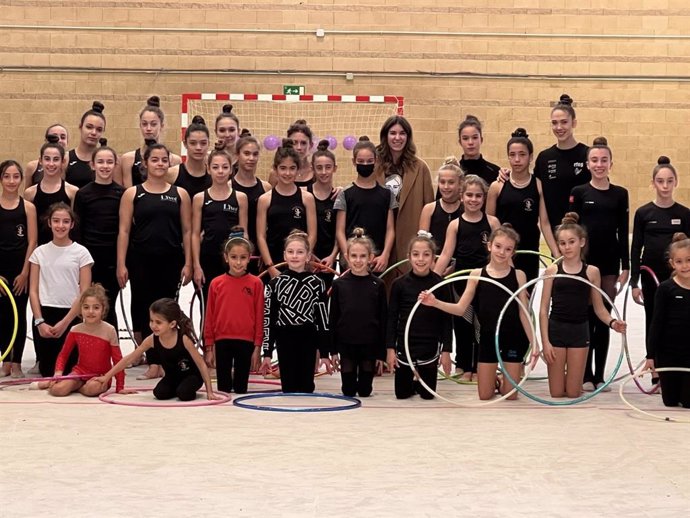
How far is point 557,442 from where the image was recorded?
5.44 m

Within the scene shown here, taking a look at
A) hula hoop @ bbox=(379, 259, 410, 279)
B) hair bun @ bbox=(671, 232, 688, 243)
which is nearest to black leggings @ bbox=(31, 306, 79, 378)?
hula hoop @ bbox=(379, 259, 410, 279)

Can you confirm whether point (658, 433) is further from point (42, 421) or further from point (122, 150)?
point (122, 150)

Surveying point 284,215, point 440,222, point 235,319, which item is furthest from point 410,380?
point 284,215

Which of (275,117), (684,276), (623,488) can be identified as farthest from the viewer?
(275,117)

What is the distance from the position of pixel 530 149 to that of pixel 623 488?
3713mm

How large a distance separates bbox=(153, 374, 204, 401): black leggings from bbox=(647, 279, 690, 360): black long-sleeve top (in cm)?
286

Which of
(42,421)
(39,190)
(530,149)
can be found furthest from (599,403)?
(39,190)

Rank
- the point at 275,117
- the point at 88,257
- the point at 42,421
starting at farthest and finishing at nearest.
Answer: the point at 275,117 → the point at 88,257 → the point at 42,421

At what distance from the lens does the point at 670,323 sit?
22.2 feet

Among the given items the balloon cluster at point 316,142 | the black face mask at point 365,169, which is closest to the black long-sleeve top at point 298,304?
the black face mask at point 365,169

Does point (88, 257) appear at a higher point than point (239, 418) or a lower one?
higher

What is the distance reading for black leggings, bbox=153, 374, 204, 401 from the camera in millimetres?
6644

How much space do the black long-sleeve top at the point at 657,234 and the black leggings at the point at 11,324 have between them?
4.32m

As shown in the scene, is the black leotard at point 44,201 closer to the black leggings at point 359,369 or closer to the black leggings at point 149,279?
the black leggings at point 149,279
